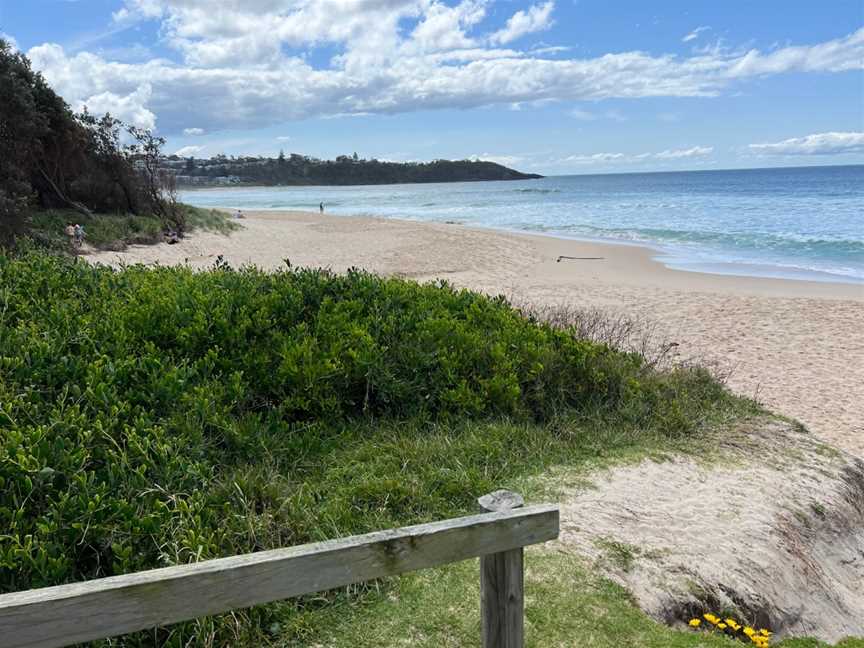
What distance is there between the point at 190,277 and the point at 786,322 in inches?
422

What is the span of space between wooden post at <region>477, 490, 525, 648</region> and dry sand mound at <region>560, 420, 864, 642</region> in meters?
1.49

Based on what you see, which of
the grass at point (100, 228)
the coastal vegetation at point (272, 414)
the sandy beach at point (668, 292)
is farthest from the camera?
the grass at point (100, 228)

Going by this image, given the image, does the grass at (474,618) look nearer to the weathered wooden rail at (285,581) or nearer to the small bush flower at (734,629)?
the small bush flower at (734,629)

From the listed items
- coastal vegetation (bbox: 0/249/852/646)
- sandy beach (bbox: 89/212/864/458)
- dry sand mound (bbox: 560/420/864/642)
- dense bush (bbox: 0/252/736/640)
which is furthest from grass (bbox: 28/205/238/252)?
dry sand mound (bbox: 560/420/864/642)

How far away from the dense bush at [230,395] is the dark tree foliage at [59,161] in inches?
558

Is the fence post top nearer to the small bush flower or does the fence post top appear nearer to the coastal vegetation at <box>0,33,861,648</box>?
the coastal vegetation at <box>0,33,861,648</box>

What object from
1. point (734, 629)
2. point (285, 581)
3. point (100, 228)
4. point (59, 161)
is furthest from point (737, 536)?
point (59, 161)

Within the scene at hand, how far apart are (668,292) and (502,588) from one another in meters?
14.6

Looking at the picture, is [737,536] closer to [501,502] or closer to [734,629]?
[734,629]

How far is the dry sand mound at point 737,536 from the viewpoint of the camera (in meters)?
4.05

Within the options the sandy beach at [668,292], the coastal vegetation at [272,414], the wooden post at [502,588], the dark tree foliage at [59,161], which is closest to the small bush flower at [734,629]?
the coastal vegetation at [272,414]

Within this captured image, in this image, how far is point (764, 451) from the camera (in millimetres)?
5867

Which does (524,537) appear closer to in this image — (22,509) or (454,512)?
(454,512)

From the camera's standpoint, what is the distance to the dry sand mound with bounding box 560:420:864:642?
13.3 ft
